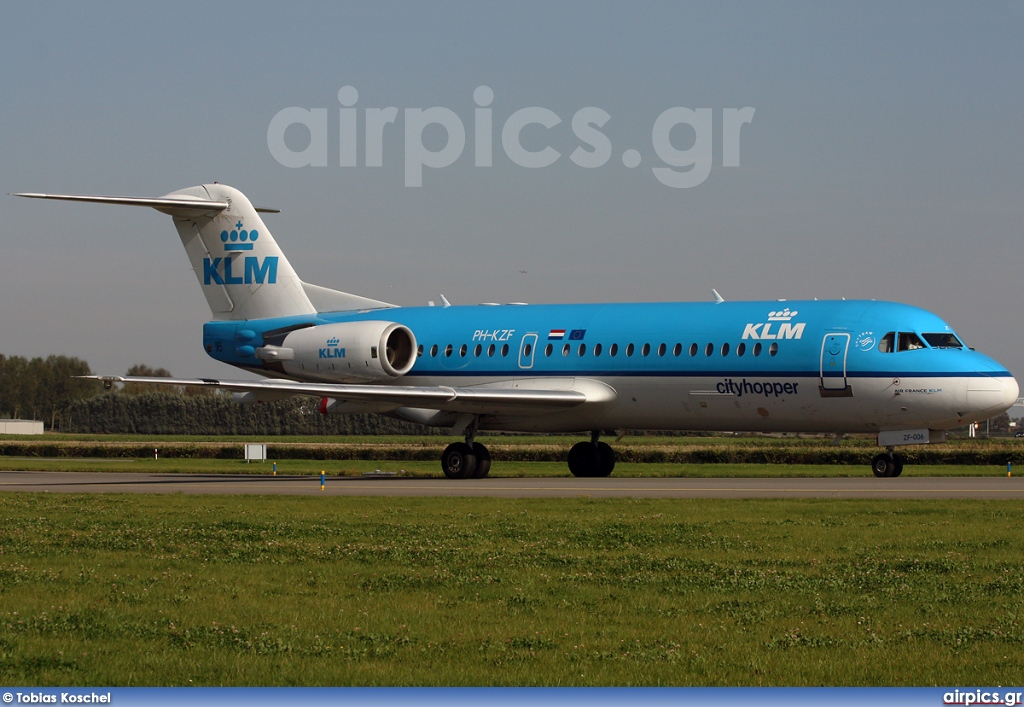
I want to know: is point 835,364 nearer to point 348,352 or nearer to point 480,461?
point 480,461

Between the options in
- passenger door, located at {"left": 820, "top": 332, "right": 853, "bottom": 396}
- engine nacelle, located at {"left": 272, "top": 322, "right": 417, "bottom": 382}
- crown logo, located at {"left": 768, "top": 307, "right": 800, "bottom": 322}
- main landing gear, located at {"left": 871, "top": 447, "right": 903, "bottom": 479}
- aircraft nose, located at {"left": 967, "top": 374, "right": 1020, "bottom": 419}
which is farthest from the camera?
engine nacelle, located at {"left": 272, "top": 322, "right": 417, "bottom": 382}

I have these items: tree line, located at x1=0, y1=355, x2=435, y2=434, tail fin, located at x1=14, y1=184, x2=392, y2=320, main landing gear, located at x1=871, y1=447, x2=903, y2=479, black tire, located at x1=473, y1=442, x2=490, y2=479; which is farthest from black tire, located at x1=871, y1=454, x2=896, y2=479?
tree line, located at x1=0, y1=355, x2=435, y2=434

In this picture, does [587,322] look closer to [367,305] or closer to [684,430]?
[684,430]

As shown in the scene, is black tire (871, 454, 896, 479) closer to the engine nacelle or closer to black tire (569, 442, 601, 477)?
black tire (569, 442, 601, 477)

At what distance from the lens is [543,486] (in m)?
28.3

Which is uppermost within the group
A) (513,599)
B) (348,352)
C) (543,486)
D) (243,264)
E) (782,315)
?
(243,264)

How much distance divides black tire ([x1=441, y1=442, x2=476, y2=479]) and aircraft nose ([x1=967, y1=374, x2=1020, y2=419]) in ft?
39.3

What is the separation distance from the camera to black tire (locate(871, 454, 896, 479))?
29891 mm

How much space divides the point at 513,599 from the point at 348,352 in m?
24.0

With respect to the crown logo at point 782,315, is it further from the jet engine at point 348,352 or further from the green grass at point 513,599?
the green grass at point 513,599

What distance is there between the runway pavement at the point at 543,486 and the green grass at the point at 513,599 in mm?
5626

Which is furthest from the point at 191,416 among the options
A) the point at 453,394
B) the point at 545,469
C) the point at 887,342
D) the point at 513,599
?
the point at 513,599

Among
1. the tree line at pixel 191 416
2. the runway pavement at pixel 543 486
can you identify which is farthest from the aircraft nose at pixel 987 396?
the tree line at pixel 191 416

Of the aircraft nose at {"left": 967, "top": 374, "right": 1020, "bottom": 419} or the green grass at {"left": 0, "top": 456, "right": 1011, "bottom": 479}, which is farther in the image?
the green grass at {"left": 0, "top": 456, "right": 1011, "bottom": 479}
